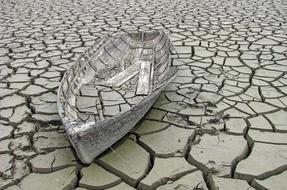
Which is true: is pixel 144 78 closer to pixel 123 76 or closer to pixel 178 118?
pixel 123 76

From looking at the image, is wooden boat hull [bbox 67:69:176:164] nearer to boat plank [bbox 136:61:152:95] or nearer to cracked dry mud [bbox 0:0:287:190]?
cracked dry mud [bbox 0:0:287:190]

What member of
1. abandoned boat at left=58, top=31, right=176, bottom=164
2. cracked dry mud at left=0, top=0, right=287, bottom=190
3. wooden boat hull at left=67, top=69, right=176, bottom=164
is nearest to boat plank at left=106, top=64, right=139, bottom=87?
abandoned boat at left=58, top=31, right=176, bottom=164

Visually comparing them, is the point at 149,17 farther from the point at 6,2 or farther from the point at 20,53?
the point at 6,2

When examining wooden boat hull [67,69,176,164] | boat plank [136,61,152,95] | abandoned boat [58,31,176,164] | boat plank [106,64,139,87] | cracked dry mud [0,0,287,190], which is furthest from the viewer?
boat plank [106,64,139,87]

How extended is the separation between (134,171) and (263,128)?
3.91ft

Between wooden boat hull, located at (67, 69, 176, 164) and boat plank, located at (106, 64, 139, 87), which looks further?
boat plank, located at (106, 64, 139, 87)

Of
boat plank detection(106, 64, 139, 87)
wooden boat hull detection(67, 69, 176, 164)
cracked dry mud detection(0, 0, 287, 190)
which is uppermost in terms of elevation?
wooden boat hull detection(67, 69, 176, 164)

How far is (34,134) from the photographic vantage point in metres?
2.74

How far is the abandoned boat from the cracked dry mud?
0.21 meters

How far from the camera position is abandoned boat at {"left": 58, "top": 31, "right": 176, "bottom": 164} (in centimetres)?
214

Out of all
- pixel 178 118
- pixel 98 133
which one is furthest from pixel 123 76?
pixel 98 133

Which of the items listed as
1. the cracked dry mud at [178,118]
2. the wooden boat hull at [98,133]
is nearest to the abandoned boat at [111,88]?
the wooden boat hull at [98,133]

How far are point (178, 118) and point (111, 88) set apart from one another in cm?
82

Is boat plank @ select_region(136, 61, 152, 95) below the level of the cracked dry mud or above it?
above
